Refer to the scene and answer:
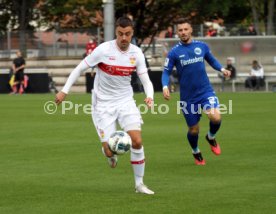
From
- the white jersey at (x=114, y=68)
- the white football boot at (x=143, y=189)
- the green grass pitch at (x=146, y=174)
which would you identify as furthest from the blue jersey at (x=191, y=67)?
the white football boot at (x=143, y=189)

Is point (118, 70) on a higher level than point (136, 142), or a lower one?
higher

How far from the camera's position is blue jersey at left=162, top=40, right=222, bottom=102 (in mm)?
15109

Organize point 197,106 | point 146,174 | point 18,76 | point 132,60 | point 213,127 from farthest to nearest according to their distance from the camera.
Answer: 1. point 18,76
2. point 213,127
3. point 197,106
4. point 146,174
5. point 132,60

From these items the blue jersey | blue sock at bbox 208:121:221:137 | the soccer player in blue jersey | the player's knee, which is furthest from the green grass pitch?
the blue jersey

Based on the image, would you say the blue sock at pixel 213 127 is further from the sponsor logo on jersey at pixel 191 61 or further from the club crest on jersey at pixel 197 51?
the club crest on jersey at pixel 197 51

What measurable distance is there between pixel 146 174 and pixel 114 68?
2.14 metres

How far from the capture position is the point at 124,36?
460 inches

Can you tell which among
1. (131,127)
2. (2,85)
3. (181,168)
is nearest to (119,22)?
(131,127)

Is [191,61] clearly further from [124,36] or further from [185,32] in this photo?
[124,36]

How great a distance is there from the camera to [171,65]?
49.9 ft

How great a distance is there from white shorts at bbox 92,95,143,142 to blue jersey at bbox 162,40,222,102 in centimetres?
305

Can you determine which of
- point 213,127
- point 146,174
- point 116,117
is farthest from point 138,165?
point 213,127

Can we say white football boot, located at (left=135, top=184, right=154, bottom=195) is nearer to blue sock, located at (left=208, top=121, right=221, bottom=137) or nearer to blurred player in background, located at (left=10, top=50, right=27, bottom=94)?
blue sock, located at (left=208, top=121, right=221, bottom=137)

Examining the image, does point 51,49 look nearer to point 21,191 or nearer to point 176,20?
point 176,20
